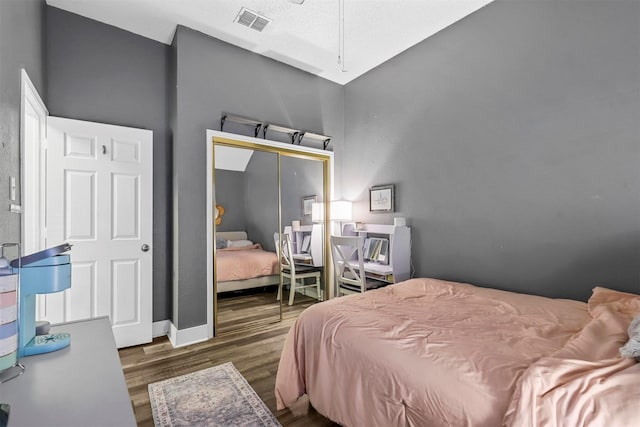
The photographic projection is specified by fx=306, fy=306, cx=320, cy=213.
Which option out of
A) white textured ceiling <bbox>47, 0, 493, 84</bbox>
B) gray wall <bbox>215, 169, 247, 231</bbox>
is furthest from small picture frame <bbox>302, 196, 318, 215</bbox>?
white textured ceiling <bbox>47, 0, 493, 84</bbox>

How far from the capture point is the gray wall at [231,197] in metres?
3.20

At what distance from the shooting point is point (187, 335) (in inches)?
115

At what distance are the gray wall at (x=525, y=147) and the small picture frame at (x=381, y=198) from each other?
105 mm

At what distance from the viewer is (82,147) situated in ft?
8.85

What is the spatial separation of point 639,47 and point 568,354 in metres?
2.07

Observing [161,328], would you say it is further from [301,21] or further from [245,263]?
[301,21]

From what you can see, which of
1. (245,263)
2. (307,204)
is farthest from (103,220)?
(307,204)

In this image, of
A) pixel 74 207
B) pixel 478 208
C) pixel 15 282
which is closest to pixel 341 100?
pixel 478 208

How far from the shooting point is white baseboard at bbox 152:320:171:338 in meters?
3.08

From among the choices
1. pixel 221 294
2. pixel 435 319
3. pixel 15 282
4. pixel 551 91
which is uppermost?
pixel 551 91

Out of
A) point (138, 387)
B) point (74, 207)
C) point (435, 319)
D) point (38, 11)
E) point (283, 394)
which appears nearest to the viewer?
point (435, 319)

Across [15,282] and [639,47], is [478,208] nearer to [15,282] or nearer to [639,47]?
[639,47]

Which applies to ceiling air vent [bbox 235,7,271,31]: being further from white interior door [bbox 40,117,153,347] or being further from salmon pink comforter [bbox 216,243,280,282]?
salmon pink comforter [bbox 216,243,280,282]

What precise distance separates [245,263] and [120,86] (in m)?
2.16
